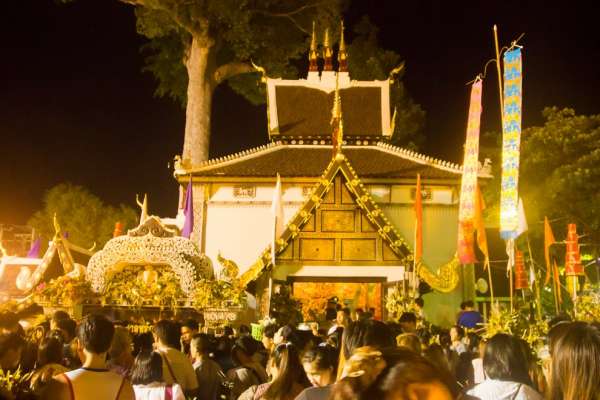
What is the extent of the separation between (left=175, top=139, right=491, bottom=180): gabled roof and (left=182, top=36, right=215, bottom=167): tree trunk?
2.88 m

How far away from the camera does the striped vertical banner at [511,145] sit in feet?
38.0

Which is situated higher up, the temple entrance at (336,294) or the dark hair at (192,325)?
the temple entrance at (336,294)

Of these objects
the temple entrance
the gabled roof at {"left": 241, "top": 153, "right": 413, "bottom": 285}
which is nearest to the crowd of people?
the gabled roof at {"left": 241, "top": 153, "right": 413, "bottom": 285}

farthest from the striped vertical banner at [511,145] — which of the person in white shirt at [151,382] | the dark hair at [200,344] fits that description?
the person in white shirt at [151,382]

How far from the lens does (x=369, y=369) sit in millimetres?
1973

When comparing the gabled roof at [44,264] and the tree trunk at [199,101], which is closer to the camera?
the gabled roof at [44,264]

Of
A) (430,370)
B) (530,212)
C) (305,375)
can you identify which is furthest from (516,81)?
(530,212)

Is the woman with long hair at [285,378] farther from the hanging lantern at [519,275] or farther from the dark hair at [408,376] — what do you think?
the hanging lantern at [519,275]

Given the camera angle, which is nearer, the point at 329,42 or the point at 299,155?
the point at 299,155

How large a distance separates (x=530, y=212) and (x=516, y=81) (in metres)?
13.3

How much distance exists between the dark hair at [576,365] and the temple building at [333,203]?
14.5 meters

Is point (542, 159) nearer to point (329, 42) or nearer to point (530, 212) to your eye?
point (530, 212)

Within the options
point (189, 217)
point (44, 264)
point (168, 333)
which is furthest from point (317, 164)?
point (168, 333)

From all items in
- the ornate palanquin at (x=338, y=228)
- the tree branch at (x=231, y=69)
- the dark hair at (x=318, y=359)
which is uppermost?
the tree branch at (x=231, y=69)
